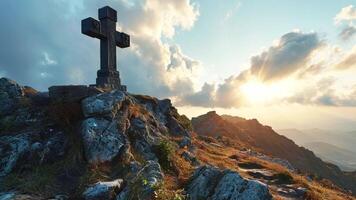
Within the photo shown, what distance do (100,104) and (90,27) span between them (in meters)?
7.10

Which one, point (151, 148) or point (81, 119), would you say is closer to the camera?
point (81, 119)

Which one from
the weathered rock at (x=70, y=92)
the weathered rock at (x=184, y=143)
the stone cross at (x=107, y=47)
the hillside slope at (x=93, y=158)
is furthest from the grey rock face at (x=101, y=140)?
the weathered rock at (x=184, y=143)

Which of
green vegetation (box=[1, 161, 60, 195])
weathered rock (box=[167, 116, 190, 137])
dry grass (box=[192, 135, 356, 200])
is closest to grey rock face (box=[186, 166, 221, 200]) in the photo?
dry grass (box=[192, 135, 356, 200])

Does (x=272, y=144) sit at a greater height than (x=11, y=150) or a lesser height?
greater

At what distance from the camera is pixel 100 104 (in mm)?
15555

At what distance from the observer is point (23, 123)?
15625 mm

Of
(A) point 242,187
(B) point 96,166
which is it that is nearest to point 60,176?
(B) point 96,166

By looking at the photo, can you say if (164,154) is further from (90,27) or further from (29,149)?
(90,27)

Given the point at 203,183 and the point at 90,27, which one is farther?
the point at 90,27

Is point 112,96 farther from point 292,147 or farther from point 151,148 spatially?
point 292,147

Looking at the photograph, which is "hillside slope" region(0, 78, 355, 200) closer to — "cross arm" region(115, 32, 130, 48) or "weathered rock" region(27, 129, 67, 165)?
"weathered rock" region(27, 129, 67, 165)

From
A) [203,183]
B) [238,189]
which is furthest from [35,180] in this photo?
[238,189]

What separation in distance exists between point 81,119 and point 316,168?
10444cm

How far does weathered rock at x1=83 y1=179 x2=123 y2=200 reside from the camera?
10.9m
